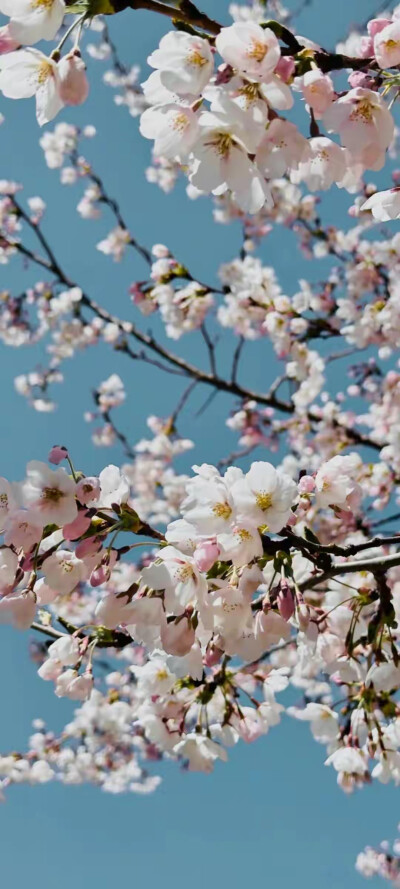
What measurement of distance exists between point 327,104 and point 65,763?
25.3 feet

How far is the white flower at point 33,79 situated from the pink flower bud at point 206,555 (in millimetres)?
1086

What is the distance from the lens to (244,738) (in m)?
2.77

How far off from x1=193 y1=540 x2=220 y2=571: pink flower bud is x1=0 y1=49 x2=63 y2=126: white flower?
1.09 metres

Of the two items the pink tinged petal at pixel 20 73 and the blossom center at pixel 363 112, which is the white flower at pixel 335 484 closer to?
the blossom center at pixel 363 112

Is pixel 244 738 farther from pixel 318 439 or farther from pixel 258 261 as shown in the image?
pixel 258 261

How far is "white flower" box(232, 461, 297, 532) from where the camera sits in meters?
1.62

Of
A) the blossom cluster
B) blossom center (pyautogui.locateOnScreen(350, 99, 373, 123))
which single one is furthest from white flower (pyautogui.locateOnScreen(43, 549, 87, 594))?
blossom center (pyautogui.locateOnScreen(350, 99, 373, 123))

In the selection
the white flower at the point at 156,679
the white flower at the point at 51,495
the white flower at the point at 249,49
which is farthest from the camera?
the white flower at the point at 156,679

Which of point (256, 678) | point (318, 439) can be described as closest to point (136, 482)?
point (318, 439)

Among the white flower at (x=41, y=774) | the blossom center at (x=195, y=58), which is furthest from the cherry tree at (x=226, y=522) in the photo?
the white flower at (x=41, y=774)

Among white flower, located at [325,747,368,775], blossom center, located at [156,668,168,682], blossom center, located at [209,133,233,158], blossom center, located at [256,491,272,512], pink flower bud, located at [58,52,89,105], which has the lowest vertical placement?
white flower, located at [325,747,368,775]

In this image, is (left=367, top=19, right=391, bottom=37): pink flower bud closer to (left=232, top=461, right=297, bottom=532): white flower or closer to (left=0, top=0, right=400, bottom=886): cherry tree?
(left=0, top=0, right=400, bottom=886): cherry tree

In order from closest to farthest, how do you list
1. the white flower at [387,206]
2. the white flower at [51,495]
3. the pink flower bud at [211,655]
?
1. the white flower at [51,495]
2. the white flower at [387,206]
3. the pink flower bud at [211,655]

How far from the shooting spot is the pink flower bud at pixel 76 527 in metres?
1.67
